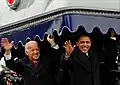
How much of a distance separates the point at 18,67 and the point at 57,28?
2.95 ft

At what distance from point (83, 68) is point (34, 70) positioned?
71cm

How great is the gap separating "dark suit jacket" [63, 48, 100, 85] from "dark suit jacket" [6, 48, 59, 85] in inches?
12.0

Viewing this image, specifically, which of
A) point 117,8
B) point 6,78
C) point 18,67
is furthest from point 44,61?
point 6,78

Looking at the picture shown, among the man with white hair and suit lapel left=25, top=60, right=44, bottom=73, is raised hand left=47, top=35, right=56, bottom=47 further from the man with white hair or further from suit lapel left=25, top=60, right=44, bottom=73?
suit lapel left=25, top=60, right=44, bottom=73

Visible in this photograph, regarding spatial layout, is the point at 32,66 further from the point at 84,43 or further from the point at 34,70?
the point at 84,43

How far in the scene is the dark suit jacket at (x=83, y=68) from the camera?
18.5 feet

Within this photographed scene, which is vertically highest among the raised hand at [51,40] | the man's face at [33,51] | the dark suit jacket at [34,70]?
the raised hand at [51,40]

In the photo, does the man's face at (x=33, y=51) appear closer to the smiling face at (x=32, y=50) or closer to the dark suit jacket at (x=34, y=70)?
the smiling face at (x=32, y=50)

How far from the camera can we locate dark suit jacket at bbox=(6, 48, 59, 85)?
5.75 m

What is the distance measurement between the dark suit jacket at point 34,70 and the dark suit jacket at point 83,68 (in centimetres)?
31

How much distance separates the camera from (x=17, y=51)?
22.4ft

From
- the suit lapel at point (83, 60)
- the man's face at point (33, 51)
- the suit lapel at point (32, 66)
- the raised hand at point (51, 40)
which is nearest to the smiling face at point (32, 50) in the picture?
the man's face at point (33, 51)

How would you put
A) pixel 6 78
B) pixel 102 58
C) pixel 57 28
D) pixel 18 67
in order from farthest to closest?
pixel 6 78, pixel 102 58, pixel 18 67, pixel 57 28

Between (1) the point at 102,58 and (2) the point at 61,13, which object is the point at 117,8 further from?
(1) the point at 102,58
